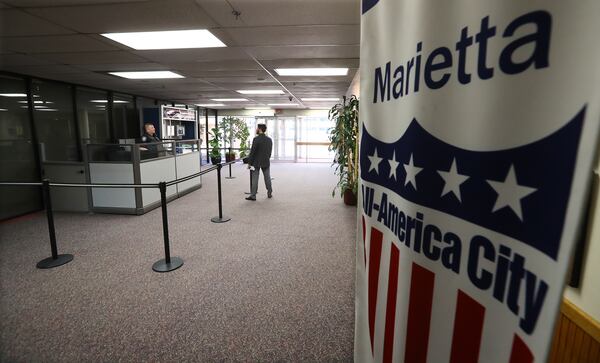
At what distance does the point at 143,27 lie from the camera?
2.92m

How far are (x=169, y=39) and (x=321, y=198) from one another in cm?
371

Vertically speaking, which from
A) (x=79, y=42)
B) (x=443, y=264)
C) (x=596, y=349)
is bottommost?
(x=596, y=349)

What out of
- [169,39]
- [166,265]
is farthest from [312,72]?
[166,265]

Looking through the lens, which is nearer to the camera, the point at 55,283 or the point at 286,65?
the point at 55,283

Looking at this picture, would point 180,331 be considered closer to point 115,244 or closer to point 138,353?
point 138,353

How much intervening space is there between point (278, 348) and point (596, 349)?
1565mm

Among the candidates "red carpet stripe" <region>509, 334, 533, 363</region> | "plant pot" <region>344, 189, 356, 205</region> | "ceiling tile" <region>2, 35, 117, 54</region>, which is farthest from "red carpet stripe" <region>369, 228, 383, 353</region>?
"plant pot" <region>344, 189, 356, 205</region>

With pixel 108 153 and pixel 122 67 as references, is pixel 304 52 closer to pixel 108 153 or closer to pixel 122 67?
pixel 122 67

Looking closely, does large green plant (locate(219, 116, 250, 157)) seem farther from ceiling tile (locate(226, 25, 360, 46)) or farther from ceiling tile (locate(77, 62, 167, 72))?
ceiling tile (locate(226, 25, 360, 46))

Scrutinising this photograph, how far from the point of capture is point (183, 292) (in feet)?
8.63

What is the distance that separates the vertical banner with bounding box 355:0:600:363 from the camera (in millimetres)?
422

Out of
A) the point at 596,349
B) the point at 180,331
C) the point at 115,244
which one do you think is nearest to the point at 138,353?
the point at 180,331

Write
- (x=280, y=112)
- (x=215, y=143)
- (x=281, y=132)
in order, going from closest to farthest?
(x=215, y=143)
(x=280, y=112)
(x=281, y=132)

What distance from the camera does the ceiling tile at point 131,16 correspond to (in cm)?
248
